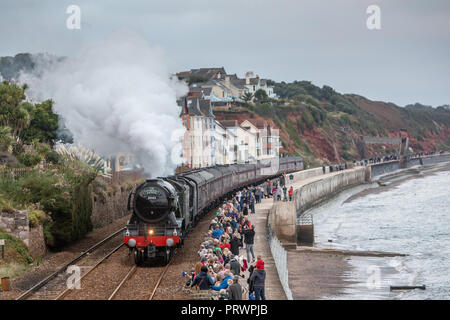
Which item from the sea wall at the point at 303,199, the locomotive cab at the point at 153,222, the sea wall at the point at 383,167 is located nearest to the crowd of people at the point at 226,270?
the locomotive cab at the point at 153,222

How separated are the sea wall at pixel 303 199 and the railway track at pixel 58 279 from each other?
13.6 meters

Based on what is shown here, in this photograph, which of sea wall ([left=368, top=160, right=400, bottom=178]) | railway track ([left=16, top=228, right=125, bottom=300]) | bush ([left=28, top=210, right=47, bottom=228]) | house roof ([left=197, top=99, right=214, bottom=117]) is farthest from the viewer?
sea wall ([left=368, top=160, right=400, bottom=178])

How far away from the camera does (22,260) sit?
23.5 metres

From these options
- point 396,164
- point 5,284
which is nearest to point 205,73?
point 396,164

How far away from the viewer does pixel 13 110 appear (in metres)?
44.5

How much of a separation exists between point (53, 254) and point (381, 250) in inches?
1075

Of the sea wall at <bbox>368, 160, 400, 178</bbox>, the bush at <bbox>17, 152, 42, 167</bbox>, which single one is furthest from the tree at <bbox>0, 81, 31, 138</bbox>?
the sea wall at <bbox>368, 160, 400, 178</bbox>

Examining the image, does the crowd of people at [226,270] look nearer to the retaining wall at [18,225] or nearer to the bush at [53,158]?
the retaining wall at [18,225]

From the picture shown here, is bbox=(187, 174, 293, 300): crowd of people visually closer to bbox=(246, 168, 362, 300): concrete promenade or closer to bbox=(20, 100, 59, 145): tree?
bbox=(246, 168, 362, 300): concrete promenade

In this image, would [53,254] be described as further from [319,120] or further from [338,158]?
[319,120]

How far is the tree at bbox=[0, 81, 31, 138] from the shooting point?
44.4 metres

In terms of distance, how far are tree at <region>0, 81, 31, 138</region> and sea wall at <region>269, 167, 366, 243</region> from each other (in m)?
18.7

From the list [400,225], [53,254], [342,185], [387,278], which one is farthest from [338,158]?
[53,254]

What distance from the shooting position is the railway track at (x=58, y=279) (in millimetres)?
18906
